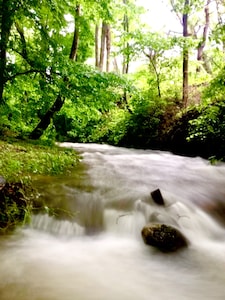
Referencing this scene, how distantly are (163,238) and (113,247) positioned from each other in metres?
0.62

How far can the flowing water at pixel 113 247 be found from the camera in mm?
2518

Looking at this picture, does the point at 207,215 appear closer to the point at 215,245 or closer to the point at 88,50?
the point at 215,245

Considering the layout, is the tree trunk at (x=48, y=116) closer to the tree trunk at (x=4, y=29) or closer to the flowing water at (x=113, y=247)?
the tree trunk at (x=4, y=29)

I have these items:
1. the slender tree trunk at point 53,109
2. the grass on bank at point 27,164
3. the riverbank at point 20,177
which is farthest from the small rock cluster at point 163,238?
the slender tree trunk at point 53,109

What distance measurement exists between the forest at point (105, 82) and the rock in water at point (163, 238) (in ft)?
11.8

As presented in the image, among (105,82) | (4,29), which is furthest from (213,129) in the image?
(4,29)

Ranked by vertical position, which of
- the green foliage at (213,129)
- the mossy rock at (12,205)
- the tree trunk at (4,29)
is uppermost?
the tree trunk at (4,29)

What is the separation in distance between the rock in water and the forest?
360cm

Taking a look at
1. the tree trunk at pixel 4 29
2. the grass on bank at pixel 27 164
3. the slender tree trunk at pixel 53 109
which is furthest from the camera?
the slender tree trunk at pixel 53 109

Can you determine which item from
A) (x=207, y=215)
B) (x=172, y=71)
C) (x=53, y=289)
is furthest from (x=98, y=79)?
(x=172, y=71)

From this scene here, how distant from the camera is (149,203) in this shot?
4.30 meters

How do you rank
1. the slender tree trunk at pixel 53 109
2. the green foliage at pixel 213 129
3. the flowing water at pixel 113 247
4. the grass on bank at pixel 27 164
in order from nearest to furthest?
the flowing water at pixel 113 247
the grass on bank at pixel 27 164
the green foliage at pixel 213 129
the slender tree trunk at pixel 53 109

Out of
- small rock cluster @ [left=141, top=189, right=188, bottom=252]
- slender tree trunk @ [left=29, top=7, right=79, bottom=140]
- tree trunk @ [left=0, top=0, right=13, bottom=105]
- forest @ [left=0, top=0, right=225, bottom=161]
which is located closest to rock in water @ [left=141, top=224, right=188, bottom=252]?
small rock cluster @ [left=141, top=189, right=188, bottom=252]

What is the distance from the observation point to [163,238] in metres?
3.25
